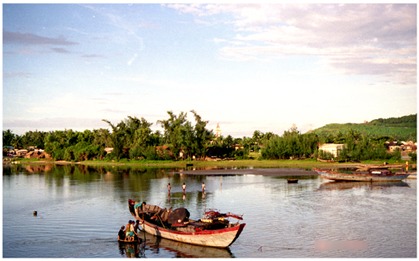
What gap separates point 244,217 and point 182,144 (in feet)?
210

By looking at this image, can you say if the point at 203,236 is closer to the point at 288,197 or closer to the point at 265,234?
the point at 265,234

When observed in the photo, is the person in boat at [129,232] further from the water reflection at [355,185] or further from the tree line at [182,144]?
the tree line at [182,144]

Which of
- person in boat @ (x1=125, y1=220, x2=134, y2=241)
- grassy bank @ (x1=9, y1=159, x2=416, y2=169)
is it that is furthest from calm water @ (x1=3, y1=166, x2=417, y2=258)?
grassy bank @ (x1=9, y1=159, x2=416, y2=169)

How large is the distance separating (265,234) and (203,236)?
16.1ft

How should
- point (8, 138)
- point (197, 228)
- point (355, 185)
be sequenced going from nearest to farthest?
point (197, 228) → point (355, 185) → point (8, 138)

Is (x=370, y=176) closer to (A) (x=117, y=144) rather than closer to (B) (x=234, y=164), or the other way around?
(B) (x=234, y=164)

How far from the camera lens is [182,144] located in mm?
98938

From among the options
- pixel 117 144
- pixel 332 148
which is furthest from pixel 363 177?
pixel 117 144

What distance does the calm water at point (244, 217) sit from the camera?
26.7 metres

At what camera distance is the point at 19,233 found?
31.4 metres

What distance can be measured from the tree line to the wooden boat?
61.8 m

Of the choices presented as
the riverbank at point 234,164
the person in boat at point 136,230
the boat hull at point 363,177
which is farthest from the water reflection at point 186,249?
the riverbank at point 234,164

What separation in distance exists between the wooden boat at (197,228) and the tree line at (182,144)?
2434 inches

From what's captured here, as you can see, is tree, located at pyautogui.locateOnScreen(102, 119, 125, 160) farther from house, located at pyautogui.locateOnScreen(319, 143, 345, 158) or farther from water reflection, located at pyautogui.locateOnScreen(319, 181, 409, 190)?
water reflection, located at pyautogui.locateOnScreen(319, 181, 409, 190)
